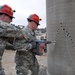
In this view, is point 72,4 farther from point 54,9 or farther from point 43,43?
point 43,43

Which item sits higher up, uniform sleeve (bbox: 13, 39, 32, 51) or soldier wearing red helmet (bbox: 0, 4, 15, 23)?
soldier wearing red helmet (bbox: 0, 4, 15, 23)

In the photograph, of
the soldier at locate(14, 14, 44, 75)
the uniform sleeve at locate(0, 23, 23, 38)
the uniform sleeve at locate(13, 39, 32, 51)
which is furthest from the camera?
the soldier at locate(14, 14, 44, 75)

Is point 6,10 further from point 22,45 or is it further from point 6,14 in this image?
point 22,45

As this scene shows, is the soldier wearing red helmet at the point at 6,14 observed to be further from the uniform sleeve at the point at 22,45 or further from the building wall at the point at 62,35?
the building wall at the point at 62,35

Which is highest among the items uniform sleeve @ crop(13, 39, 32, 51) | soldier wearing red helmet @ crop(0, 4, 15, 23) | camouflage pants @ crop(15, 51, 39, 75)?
soldier wearing red helmet @ crop(0, 4, 15, 23)

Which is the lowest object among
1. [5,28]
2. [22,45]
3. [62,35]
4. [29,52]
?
[29,52]

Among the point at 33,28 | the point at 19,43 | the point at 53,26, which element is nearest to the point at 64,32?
the point at 53,26

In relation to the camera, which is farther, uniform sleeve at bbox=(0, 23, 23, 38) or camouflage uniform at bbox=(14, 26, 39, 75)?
camouflage uniform at bbox=(14, 26, 39, 75)

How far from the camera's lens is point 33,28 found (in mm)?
3264

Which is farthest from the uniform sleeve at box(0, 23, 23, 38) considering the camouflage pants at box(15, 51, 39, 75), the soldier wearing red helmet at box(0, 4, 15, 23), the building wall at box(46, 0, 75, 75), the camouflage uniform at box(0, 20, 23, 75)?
the building wall at box(46, 0, 75, 75)

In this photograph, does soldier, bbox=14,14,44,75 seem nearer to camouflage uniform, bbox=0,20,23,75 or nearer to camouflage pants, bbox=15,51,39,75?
camouflage pants, bbox=15,51,39,75

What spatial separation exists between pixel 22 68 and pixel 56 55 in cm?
69

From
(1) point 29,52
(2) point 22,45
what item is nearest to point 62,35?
(1) point 29,52

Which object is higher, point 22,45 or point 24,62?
point 22,45
